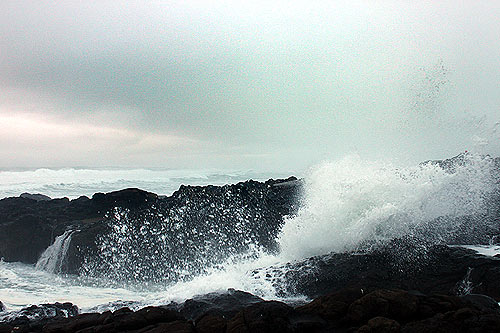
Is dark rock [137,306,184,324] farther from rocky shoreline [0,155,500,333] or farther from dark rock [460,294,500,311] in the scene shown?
dark rock [460,294,500,311]

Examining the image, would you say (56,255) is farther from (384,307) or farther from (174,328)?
(384,307)

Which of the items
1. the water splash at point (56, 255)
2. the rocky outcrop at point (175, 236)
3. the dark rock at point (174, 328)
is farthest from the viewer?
the water splash at point (56, 255)

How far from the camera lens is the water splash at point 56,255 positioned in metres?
16.5

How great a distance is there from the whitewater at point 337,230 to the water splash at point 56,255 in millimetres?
1286

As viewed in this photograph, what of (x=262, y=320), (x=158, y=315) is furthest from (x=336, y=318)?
(x=158, y=315)

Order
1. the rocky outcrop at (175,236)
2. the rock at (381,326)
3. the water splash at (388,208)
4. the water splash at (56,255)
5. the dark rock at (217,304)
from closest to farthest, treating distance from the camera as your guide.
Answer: the rock at (381,326) < the dark rock at (217,304) < the water splash at (388,208) < the rocky outcrop at (175,236) < the water splash at (56,255)

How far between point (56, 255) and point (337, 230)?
1223cm

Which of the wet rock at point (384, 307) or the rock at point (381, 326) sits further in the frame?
the wet rock at point (384, 307)

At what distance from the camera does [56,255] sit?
16.9 meters

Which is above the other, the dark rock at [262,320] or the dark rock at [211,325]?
the dark rock at [262,320]

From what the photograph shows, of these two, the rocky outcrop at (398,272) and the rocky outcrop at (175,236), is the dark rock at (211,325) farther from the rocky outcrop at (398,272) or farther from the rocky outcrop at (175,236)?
the rocky outcrop at (175,236)

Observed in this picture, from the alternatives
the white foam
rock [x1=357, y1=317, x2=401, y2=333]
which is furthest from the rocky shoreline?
the white foam

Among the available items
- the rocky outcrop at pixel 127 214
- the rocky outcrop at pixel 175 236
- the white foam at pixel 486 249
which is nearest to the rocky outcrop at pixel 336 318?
the white foam at pixel 486 249

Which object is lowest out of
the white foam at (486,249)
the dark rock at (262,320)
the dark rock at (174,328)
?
the dark rock at (174,328)
